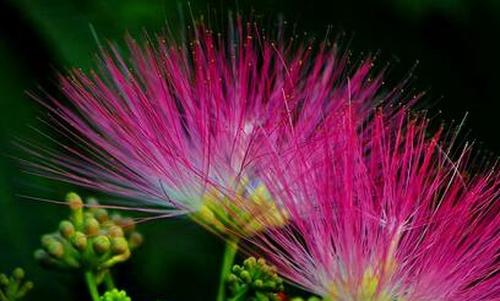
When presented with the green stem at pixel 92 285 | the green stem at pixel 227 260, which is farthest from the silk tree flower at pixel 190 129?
the green stem at pixel 92 285

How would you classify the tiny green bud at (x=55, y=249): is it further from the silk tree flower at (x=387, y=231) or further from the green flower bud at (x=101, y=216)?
the silk tree flower at (x=387, y=231)

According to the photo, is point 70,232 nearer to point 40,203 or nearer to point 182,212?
point 182,212

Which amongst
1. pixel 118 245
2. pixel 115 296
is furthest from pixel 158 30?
pixel 115 296

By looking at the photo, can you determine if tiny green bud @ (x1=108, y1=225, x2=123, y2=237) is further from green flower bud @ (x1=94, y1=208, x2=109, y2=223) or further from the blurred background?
the blurred background

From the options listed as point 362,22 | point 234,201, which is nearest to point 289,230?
point 234,201

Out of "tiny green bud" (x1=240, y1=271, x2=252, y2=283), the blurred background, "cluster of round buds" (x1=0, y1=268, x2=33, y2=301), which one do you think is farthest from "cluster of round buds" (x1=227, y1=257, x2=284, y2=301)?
the blurred background
